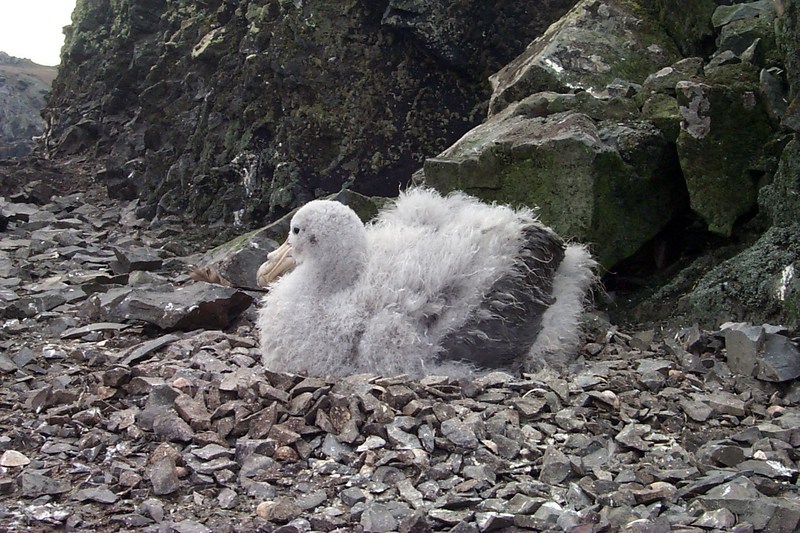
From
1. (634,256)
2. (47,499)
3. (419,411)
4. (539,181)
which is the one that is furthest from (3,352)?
(634,256)

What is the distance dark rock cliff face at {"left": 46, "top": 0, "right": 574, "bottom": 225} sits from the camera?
9125 mm

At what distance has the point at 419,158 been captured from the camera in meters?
9.16

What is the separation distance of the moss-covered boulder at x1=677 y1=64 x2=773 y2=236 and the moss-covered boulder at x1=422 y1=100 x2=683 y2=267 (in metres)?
0.32

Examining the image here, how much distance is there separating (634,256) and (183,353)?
302 cm

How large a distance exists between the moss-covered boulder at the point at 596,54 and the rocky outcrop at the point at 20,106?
45.3ft

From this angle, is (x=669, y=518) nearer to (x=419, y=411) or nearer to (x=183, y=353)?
(x=419, y=411)

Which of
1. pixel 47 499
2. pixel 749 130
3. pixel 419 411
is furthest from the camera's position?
pixel 749 130

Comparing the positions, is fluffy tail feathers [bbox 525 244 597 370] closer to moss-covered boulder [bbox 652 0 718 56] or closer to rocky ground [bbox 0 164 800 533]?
rocky ground [bbox 0 164 800 533]

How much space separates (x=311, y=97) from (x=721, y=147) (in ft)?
17.3

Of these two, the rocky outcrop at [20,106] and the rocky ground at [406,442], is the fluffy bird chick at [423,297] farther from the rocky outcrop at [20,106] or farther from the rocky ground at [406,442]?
the rocky outcrop at [20,106]

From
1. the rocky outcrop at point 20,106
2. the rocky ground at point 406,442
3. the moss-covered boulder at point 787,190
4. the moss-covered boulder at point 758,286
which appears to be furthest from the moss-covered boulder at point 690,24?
the rocky outcrop at point 20,106

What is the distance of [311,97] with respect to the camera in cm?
978

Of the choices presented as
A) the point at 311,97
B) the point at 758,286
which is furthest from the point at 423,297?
the point at 311,97

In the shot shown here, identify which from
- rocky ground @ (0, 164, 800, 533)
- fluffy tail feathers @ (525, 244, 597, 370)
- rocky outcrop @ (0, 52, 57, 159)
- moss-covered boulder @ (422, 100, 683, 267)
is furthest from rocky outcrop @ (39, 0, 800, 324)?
rocky outcrop @ (0, 52, 57, 159)
